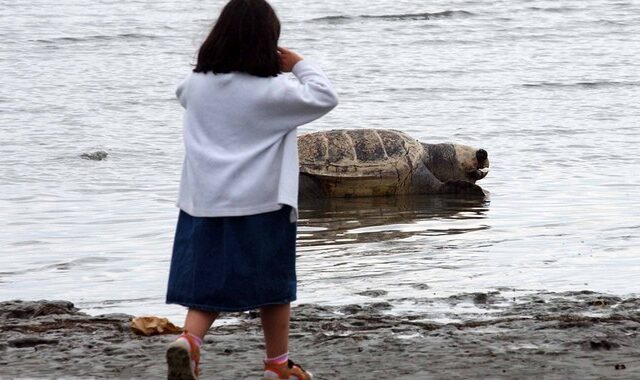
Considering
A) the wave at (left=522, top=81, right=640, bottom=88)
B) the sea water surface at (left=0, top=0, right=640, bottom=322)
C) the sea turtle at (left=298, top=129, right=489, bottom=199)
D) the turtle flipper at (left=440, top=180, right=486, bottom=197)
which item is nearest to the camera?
the sea water surface at (left=0, top=0, right=640, bottom=322)

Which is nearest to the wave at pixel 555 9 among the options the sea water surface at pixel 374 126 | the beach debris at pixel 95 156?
the sea water surface at pixel 374 126

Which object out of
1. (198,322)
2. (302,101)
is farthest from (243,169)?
(198,322)

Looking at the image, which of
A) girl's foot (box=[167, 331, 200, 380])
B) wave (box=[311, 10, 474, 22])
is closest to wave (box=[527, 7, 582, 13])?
wave (box=[311, 10, 474, 22])

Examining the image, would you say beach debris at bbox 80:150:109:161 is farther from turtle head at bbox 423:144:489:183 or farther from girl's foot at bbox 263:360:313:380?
girl's foot at bbox 263:360:313:380

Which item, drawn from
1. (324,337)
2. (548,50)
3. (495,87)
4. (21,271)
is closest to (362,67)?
(495,87)

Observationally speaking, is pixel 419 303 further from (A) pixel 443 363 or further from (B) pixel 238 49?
(B) pixel 238 49

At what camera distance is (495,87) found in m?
18.9

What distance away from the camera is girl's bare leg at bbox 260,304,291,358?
432cm

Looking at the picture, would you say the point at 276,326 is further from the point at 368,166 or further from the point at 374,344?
the point at 368,166

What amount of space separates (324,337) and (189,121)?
1.34m

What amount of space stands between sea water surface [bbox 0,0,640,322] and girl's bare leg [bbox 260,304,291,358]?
3.24 feet

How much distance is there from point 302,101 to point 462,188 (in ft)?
22.8

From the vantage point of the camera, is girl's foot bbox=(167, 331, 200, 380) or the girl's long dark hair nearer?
girl's foot bbox=(167, 331, 200, 380)

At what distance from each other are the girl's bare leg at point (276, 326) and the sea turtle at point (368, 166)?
6.23m
